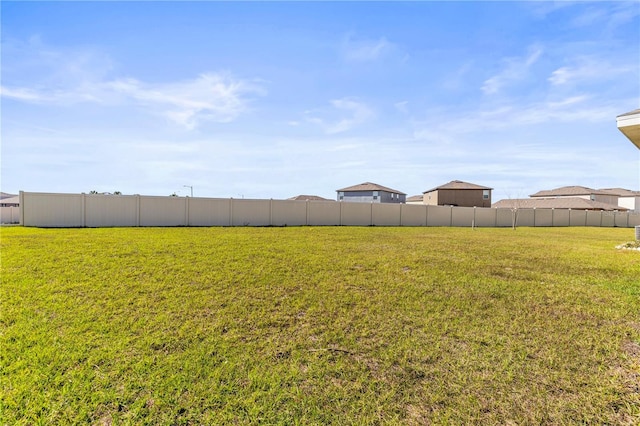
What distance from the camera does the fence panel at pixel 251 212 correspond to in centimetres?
1922

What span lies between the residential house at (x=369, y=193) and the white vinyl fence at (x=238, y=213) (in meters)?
21.2

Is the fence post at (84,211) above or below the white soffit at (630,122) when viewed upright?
below

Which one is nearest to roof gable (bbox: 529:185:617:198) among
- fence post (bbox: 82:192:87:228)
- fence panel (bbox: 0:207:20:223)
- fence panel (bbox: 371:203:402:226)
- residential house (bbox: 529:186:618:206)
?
residential house (bbox: 529:186:618:206)

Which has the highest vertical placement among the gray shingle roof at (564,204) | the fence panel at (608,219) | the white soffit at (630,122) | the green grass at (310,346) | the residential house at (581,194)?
the residential house at (581,194)

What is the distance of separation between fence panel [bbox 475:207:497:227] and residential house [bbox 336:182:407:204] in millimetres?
20803

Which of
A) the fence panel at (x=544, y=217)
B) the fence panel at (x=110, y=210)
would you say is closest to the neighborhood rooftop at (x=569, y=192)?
the fence panel at (x=544, y=217)

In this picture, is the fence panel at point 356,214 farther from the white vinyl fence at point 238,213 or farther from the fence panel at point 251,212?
the fence panel at point 251,212

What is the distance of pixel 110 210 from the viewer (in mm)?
16250

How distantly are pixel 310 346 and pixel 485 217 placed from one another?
2737 cm

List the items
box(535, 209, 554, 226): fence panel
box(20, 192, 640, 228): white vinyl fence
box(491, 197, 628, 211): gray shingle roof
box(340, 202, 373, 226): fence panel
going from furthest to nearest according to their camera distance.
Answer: box(491, 197, 628, 211): gray shingle roof < box(535, 209, 554, 226): fence panel < box(340, 202, 373, 226): fence panel < box(20, 192, 640, 228): white vinyl fence

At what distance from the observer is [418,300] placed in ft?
16.0

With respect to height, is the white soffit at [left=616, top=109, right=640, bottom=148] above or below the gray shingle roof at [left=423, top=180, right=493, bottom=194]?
below

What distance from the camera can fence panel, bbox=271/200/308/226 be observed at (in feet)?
66.7

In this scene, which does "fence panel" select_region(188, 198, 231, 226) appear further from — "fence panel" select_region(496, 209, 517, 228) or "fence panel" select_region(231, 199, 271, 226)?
"fence panel" select_region(496, 209, 517, 228)
